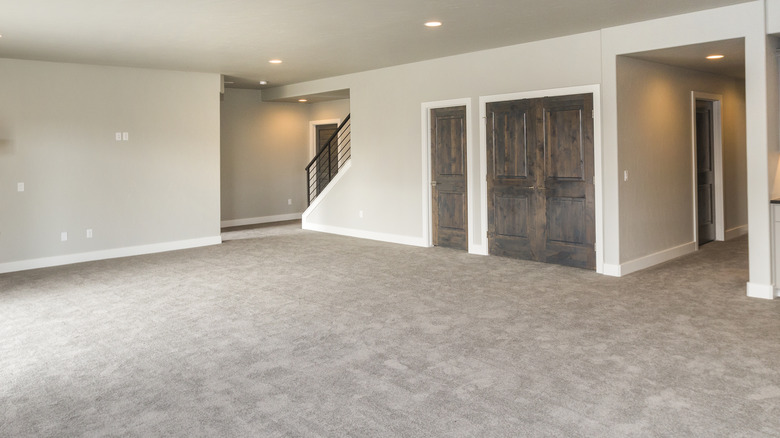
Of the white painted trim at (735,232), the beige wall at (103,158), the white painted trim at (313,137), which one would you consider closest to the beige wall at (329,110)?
the white painted trim at (313,137)

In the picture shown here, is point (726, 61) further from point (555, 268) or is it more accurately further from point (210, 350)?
point (210, 350)

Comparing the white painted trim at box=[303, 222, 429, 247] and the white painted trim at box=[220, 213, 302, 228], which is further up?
the white painted trim at box=[220, 213, 302, 228]

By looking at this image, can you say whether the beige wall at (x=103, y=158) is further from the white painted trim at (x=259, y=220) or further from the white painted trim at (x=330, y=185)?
the white painted trim at (x=259, y=220)

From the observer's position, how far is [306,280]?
621cm

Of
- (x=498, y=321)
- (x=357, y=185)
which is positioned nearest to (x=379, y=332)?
(x=498, y=321)

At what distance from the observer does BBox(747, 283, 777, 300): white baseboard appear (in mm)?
5090

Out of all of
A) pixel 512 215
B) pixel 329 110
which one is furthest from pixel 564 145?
pixel 329 110

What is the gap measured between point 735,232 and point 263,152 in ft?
28.3

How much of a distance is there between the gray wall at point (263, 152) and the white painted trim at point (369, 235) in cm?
173

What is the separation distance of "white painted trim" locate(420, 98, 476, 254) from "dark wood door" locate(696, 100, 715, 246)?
129 inches

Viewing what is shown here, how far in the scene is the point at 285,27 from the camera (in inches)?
228

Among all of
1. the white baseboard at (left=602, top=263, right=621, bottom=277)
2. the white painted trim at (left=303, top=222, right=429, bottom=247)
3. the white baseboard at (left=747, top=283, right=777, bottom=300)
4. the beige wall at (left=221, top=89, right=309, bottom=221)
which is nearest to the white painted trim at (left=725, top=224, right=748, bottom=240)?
the white baseboard at (left=602, top=263, right=621, bottom=277)

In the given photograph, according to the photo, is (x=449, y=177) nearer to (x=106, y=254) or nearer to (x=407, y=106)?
(x=407, y=106)

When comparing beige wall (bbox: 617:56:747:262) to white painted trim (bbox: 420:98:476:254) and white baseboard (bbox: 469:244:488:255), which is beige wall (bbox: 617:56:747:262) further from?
white painted trim (bbox: 420:98:476:254)
